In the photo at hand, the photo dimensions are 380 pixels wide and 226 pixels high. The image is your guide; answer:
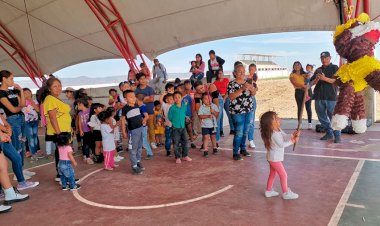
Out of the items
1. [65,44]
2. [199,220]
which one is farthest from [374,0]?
[65,44]

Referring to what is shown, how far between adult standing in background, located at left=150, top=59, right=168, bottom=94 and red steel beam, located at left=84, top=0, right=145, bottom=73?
1830mm

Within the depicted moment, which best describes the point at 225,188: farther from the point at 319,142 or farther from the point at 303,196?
the point at 319,142

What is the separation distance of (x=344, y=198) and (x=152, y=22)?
397 inches

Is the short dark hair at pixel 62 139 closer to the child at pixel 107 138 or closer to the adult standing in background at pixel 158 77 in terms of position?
the child at pixel 107 138

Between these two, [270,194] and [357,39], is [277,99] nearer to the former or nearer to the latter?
[357,39]

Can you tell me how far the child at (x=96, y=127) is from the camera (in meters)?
6.46

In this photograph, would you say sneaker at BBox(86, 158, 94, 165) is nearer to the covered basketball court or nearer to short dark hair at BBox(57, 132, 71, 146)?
the covered basketball court

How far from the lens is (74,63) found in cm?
1658

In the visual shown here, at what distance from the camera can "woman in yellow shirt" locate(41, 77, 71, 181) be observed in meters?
4.65

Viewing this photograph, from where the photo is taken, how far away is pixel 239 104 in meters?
5.72

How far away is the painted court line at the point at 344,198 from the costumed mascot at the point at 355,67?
2.72 ft

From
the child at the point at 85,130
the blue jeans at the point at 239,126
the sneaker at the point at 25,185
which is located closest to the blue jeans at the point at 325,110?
the blue jeans at the point at 239,126

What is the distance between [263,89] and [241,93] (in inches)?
876

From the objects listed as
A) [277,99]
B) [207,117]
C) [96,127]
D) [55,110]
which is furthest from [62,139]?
[277,99]
